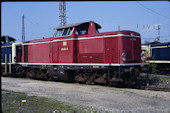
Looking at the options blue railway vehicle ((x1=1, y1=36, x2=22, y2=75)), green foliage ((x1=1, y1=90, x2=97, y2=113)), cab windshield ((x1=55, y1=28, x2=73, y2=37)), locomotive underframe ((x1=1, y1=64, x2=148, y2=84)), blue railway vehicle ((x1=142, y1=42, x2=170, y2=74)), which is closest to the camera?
green foliage ((x1=1, y1=90, x2=97, y2=113))

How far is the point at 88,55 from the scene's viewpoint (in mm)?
11797

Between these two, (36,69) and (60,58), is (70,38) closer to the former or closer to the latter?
(60,58)

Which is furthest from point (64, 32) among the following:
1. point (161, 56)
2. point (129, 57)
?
point (161, 56)

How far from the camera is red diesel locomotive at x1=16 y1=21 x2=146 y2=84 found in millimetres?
10536

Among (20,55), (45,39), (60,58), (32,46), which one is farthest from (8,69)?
(60,58)

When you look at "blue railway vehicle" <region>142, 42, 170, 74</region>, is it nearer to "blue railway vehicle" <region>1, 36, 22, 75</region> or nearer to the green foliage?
"blue railway vehicle" <region>1, 36, 22, 75</region>

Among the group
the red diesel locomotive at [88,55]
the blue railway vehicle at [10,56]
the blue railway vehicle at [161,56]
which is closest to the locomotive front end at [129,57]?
the red diesel locomotive at [88,55]

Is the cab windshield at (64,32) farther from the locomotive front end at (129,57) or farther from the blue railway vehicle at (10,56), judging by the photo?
the blue railway vehicle at (10,56)

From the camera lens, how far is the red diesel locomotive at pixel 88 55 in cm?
1054

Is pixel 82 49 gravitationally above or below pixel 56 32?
below

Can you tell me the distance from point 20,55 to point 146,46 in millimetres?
13289

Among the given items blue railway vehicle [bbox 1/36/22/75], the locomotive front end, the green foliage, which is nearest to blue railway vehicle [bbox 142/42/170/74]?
the locomotive front end

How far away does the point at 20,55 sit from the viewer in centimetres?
1748

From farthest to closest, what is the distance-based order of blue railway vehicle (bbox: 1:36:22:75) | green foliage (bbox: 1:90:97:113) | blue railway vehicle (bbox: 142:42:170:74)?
blue railway vehicle (bbox: 142:42:170:74)
blue railway vehicle (bbox: 1:36:22:75)
green foliage (bbox: 1:90:97:113)
